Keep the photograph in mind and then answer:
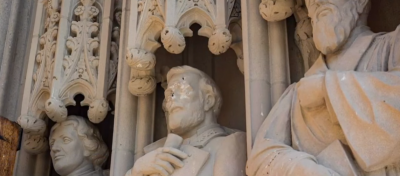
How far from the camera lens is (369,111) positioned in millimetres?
2555

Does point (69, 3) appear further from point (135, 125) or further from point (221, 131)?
point (221, 131)

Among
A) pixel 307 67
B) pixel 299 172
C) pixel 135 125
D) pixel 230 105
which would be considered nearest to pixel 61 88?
pixel 135 125

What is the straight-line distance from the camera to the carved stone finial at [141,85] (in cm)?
353

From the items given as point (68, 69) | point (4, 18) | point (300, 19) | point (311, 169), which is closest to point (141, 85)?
point (68, 69)

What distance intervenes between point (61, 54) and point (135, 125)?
22.6 inches

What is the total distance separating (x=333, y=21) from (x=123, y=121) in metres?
1.18

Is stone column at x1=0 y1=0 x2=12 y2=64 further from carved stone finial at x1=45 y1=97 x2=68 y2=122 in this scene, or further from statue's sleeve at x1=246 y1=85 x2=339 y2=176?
statue's sleeve at x1=246 y1=85 x2=339 y2=176

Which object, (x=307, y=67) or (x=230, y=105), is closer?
(x=307, y=67)

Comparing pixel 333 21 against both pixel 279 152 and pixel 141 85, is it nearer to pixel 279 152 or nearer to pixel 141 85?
pixel 279 152

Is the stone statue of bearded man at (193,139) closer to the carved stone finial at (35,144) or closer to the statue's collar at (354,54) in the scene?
the statue's collar at (354,54)

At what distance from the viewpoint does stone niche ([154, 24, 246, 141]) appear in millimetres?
3695

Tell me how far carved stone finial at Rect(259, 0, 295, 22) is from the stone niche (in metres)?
0.57

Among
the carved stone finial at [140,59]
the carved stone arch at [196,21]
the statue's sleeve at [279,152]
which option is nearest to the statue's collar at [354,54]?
the statue's sleeve at [279,152]

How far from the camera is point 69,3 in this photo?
396 centimetres
